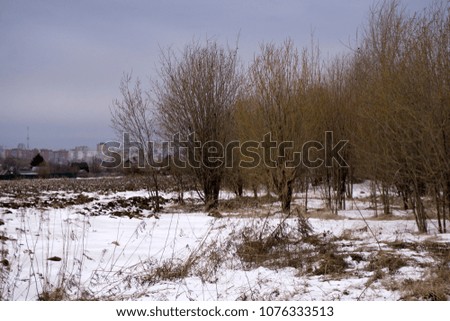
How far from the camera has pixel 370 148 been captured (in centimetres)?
1116

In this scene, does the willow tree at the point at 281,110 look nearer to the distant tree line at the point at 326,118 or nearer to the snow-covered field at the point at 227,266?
the distant tree line at the point at 326,118

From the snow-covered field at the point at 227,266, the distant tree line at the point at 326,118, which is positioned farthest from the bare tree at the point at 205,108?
the snow-covered field at the point at 227,266

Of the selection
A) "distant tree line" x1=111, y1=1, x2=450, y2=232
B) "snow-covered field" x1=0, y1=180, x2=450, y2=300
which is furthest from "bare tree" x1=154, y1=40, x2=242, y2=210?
"snow-covered field" x1=0, y1=180, x2=450, y2=300

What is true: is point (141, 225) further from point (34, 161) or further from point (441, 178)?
point (34, 161)

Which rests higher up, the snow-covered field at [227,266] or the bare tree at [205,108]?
the bare tree at [205,108]
